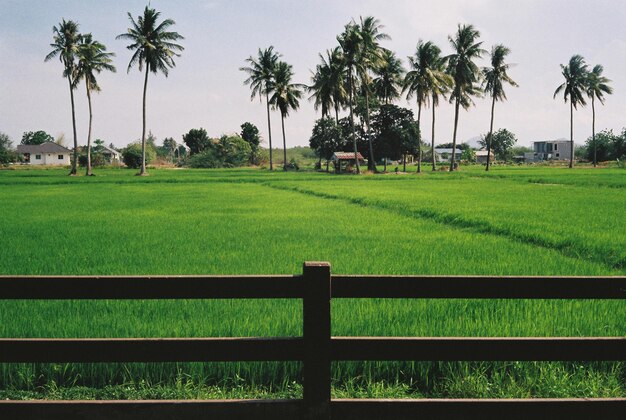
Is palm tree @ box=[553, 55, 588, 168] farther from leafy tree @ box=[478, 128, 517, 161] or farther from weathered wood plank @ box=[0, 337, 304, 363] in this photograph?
weathered wood plank @ box=[0, 337, 304, 363]

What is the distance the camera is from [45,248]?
550 inches

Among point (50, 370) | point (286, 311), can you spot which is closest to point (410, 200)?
point (286, 311)

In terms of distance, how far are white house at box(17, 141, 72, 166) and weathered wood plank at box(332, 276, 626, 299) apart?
130727 mm

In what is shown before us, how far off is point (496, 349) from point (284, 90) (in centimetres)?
8772

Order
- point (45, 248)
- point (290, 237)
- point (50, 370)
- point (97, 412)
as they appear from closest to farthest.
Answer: point (97, 412), point (50, 370), point (45, 248), point (290, 237)

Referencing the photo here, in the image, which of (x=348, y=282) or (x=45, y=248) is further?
(x=45, y=248)

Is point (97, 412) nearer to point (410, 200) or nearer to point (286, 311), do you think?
point (286, 311)

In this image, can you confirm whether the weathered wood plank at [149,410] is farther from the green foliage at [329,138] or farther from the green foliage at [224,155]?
the green foliage at [224,155]

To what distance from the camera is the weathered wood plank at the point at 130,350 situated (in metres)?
3.64

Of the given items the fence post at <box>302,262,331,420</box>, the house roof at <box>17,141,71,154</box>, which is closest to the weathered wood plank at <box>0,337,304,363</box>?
the fence post at <box>302,262,331,420</box>

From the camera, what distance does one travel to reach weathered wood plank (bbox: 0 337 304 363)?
11.9 feet

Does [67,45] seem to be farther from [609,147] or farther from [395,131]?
[609,147]

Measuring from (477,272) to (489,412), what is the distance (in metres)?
7.04

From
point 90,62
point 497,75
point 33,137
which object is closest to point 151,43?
point 90,62
